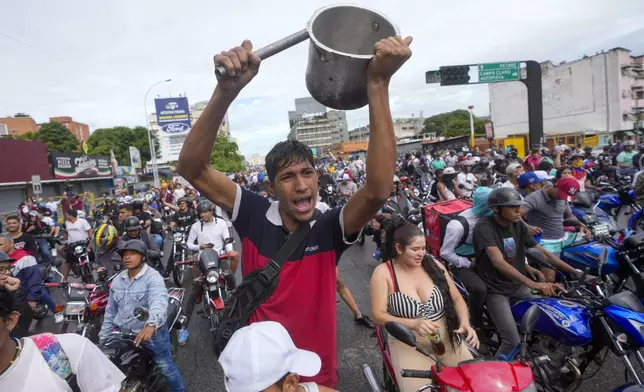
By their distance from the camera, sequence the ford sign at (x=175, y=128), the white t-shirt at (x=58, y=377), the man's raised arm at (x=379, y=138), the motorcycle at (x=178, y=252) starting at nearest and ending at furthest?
1. the man's raised arm at (x=379, y=138)
2. the white t-shirt at (x=58, y=377)
3. the motorcycle at (x=178, y=252)
4. the ford sign at (x=175, y=128)

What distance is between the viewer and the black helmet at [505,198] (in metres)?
3.39

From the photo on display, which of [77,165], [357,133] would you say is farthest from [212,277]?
[357,133]

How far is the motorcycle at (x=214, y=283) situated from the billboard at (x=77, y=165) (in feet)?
111

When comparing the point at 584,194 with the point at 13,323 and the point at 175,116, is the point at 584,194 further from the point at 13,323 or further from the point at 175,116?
the point at 175,116

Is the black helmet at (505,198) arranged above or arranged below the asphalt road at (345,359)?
above

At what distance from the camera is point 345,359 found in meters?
4.27

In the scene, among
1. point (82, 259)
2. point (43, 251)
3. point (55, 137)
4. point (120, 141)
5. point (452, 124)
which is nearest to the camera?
point (82, 259)

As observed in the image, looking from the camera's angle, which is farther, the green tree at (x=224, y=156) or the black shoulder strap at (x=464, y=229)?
the green tree at (x=224, y=156)

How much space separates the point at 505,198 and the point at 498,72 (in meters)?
17.6

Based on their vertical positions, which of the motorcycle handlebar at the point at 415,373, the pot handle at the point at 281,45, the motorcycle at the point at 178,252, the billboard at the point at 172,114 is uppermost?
the billboard at the point at 172,114

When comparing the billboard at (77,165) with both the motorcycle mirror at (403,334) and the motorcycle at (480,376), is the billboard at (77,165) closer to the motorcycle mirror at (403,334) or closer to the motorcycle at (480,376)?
the motorcycle mirror at (403,334)

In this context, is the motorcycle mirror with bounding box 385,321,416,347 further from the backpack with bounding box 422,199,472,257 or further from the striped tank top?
the backpack with bounding box 422,199,472,257

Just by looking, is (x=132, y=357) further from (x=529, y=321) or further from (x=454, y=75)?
(x=454, y=75)

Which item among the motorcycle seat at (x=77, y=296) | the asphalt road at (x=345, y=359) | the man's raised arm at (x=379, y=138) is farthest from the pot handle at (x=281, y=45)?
the motorcycle seat at (x=77, y=296)
